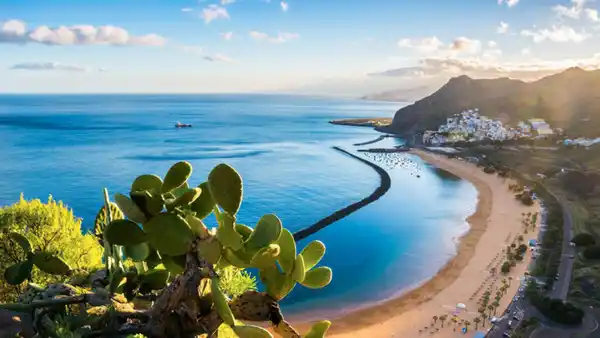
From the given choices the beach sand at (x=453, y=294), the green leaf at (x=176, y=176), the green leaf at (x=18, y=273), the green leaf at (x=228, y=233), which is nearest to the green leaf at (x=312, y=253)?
the green leaf at (x=228, y=233)

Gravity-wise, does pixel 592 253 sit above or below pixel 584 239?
below

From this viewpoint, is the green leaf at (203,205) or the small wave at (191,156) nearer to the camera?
the green leaf at (203,205)

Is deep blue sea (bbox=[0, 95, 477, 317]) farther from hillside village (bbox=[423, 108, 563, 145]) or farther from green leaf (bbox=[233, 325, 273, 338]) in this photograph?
green leaf (bbox=[233, 325, 273, 338])

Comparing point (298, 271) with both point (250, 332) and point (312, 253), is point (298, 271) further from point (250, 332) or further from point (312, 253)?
point (250, 332)

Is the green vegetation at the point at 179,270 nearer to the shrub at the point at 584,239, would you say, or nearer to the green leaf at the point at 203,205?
the green leaf at the point at 203,205

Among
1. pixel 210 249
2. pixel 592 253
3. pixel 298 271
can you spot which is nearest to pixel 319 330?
pixel 298 271

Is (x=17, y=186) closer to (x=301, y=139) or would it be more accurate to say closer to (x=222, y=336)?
(x=222, y=336)
